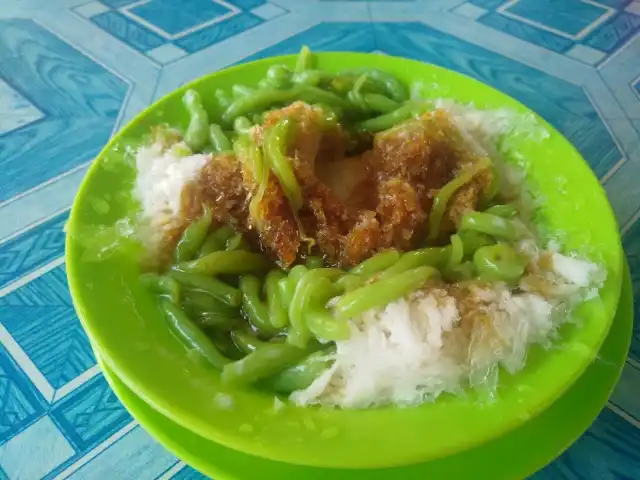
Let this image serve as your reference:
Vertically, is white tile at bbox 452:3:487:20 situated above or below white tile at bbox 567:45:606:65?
above

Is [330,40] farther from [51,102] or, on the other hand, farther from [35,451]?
[35,451]

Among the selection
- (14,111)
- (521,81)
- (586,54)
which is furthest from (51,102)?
(586,54)

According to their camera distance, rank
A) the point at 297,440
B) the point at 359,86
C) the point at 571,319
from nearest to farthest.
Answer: the point at 297,440
the point at 571,319
the point at 359,86

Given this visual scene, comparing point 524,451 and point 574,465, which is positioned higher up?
point 524,451

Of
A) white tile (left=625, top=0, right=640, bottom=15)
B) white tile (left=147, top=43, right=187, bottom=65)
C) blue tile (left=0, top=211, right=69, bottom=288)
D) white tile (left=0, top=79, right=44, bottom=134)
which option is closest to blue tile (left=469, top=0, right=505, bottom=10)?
white tile (left=625, top=0, right=640, bottom=15)

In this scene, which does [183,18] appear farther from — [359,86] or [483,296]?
[483,296]

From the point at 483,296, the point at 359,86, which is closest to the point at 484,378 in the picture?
the point at 483,296

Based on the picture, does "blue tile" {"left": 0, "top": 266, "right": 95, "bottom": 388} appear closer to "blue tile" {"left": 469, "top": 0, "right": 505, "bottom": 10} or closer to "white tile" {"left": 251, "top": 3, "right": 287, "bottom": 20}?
"white tile" {"left": 251, "top": 3, "right": 287, "bottom": 20}
